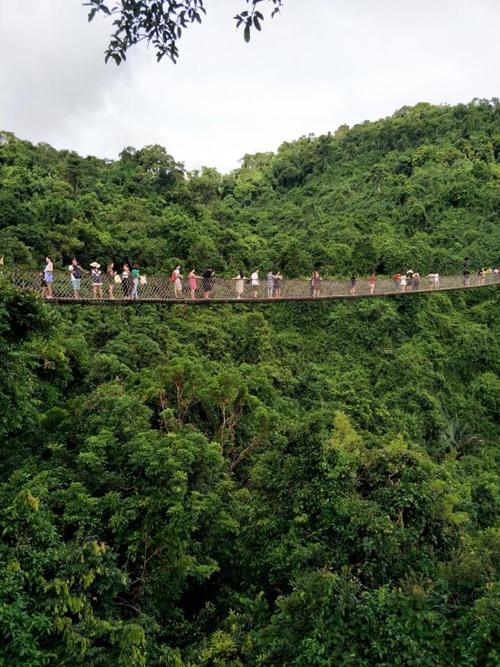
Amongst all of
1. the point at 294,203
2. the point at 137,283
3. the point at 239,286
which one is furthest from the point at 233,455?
the point at 294,203

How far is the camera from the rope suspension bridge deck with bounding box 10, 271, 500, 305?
29.5ft

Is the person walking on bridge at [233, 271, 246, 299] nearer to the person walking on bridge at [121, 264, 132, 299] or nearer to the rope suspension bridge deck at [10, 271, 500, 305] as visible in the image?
the rope suspension bridge deck at [10, 271, 500, 305]

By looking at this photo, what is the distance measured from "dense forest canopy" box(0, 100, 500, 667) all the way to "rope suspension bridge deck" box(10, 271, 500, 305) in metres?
0.87

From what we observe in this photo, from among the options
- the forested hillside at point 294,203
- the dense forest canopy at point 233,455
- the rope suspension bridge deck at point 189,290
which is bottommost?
the dense forest canopy at point 233,455

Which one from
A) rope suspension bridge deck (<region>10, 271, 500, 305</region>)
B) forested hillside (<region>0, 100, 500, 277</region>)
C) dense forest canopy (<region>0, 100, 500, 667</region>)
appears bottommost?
dense forest canopy (<region>0, 100, 500, 667</region>)

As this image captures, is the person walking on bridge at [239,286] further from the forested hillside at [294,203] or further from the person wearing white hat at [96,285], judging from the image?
the forested hillside at [294,203]

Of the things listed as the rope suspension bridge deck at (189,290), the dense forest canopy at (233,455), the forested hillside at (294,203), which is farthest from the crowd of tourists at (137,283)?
the forested hillside at (294,203)

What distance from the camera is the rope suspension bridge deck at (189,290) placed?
29.5 feet

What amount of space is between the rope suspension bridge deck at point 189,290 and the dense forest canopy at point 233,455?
87 centimetres

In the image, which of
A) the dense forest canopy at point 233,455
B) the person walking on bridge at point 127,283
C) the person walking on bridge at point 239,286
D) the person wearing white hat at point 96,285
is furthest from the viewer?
the person walking on bridge at point 239,286

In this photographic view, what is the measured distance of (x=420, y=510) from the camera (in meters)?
6.80

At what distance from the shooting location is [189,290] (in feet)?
37.3

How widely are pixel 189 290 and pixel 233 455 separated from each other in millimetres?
3237

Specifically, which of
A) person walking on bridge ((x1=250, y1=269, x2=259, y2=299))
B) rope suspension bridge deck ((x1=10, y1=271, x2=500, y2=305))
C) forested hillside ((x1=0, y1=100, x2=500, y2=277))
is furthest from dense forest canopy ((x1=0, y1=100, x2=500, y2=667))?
person walking on bridge ((x1=250, y1=269, x2=259, y2=299))
